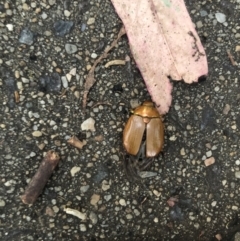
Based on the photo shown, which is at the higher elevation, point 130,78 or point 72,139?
point 130,78

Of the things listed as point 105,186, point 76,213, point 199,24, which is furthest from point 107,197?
point 199,24

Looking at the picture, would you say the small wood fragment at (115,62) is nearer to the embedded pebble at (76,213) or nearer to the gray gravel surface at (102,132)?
the gray gravel surface at (102,132)

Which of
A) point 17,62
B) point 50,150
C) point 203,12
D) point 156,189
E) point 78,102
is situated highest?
point 203,12

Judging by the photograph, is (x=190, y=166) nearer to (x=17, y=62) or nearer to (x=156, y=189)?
(x=156, y=189)

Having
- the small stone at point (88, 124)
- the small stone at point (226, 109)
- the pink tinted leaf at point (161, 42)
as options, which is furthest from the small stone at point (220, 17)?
the small stone at point (88, 124)

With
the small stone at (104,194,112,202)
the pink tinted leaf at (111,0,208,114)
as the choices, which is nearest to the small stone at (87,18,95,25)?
the pink tinted leaf at (111,0,208,114)

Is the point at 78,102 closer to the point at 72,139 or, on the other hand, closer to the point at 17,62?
the point at 72,139

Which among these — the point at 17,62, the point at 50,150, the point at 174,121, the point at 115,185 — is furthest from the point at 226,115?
the point at 17,62
